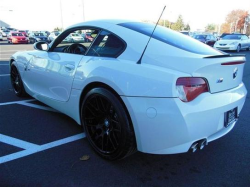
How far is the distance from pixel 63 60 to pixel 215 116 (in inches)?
79.7

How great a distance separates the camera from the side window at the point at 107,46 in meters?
2.55

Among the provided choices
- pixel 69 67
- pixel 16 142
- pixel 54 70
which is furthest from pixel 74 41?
pixel 16 142

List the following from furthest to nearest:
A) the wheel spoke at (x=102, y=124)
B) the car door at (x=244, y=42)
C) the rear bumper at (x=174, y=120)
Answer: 1. the car door at (x=244, y=42)
2. the wheel spoke at (x=102, y=124)
3. the rear bumper at (x=174, y=120)

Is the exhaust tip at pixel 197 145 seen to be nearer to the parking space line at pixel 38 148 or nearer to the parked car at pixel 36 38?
the parking space line at pixel 38 148

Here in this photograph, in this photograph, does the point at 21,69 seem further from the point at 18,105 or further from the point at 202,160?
the point at 202,160

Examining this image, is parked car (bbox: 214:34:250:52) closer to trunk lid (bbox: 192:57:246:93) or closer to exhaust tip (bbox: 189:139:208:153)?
trunk lid (bbox: 192:57:246:93)

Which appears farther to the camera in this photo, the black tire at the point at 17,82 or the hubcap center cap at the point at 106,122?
the black tire at the point at 17,82

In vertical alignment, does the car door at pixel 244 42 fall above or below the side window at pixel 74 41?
below

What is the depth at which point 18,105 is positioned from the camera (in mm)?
4297

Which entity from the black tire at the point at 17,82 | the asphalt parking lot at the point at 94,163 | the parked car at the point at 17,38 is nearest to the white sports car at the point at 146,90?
the asphalt parking lot at the point at 94,163

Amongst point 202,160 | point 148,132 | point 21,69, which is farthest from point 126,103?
point 21,69

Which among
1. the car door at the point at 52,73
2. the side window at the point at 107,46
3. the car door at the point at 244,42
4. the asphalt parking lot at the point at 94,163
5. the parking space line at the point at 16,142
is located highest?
the side window at the point at 107,46

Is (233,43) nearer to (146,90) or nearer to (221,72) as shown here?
(221,72)

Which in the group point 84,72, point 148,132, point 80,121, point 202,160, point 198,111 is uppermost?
point 84,72
